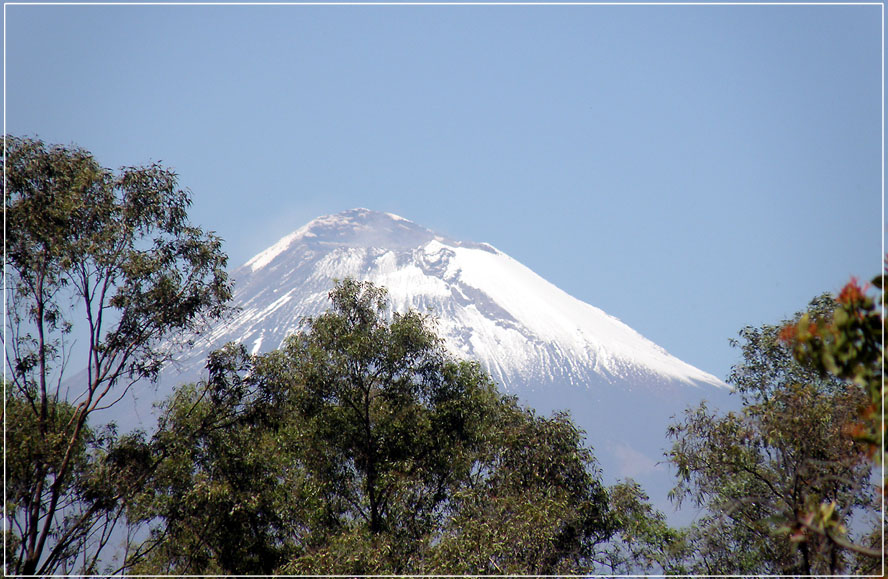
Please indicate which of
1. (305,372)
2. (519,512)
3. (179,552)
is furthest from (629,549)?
(179,552)

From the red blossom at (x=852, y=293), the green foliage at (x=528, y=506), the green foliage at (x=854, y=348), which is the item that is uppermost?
the red blossom at (x=852, y=293)

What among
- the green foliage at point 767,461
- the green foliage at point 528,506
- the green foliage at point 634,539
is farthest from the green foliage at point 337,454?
the green foliage at point 767,461


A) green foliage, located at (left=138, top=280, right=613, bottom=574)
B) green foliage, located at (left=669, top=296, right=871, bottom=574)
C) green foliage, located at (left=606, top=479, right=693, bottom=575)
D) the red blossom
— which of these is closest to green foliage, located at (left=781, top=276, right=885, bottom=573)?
the red blossom

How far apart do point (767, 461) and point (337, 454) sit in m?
8.48

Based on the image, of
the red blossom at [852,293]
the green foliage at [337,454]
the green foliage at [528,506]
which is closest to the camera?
the red blossom at [852,293]

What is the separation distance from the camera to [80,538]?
600 inches

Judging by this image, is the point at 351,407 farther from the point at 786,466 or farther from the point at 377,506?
the point at 786,466

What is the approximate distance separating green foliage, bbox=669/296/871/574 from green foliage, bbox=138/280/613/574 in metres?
2.74

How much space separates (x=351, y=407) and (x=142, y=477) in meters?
4.21

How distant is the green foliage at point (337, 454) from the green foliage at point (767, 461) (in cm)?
274

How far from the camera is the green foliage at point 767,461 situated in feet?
41.4

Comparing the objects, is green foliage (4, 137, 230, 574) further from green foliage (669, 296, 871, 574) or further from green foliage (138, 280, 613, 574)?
green foliage (669, 296, 871, 574)

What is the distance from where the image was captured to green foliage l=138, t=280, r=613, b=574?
15.9 metres

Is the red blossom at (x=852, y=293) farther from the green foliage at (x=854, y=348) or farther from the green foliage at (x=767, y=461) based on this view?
the green foliage at (x=767, y=461)
